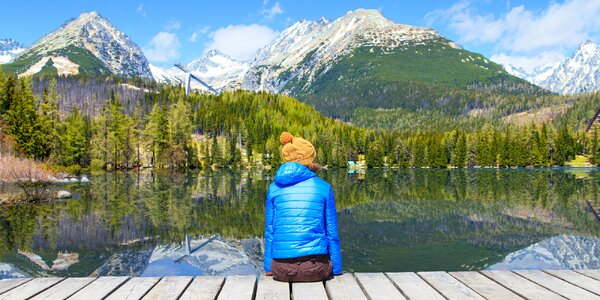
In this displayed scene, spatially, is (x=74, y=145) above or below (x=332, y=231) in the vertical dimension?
above

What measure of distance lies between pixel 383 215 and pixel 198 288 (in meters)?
29.3

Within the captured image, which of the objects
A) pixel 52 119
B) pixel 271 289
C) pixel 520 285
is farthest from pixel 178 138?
pixel 520 285

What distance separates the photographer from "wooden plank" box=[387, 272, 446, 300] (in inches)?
302

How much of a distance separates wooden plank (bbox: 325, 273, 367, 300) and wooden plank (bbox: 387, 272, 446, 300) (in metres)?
0.75

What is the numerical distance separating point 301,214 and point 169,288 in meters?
2.61

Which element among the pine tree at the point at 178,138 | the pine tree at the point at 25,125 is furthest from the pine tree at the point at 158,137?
the pine tree at the point at 25,125

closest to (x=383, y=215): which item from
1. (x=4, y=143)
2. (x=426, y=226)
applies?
(x=426, y=226)

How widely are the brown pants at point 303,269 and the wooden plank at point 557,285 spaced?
3892mm

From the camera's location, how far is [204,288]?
26.5 feet

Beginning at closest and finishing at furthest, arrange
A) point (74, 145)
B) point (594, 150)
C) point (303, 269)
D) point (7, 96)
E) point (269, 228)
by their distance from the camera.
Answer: point (303, 269) → point (269, 228) → point (7, 96) → point (74, 145) → point (594, 150)

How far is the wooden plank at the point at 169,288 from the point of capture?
767 cm

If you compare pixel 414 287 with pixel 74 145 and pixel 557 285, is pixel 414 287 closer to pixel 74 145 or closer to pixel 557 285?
pixel 557 285

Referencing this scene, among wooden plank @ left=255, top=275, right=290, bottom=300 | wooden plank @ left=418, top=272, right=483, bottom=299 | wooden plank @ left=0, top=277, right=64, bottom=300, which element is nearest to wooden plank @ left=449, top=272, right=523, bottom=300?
wooden plank @ left=418, top=272, right=483, bottom=299

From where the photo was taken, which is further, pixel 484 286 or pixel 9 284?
pixel 9 284
